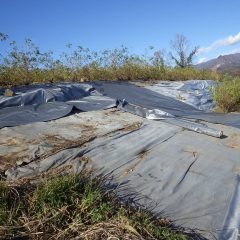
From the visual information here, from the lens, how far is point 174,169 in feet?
9.91

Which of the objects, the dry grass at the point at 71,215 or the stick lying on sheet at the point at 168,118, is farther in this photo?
the stick lying on sheet at the point at 168,118

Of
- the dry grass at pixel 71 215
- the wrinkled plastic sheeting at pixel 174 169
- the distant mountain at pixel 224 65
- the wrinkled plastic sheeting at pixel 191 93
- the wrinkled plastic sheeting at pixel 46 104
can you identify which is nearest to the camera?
the dry grass at pixel 71 215

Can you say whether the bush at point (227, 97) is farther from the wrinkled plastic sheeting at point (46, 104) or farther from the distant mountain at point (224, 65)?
the distant mountain at point (224, 65)

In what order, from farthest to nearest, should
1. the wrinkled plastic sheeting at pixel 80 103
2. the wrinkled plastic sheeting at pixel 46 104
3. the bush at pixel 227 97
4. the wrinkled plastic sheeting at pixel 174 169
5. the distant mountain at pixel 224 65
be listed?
the distant mountain at pixel 224 65, the bush at pixel 227 97, the wrinkled plastic sheeting at pixel 80 103, the wrinkled plastic sheeting at pixel 46 104, the wrinkled plastic sheeting at pixel 174 169

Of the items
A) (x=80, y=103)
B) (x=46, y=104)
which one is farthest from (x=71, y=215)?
(x=80, y=103)

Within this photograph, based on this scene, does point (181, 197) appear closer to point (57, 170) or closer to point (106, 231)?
point (106, 231)

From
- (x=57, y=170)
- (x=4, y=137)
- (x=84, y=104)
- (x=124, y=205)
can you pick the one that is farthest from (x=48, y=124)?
(x=124, y=205)

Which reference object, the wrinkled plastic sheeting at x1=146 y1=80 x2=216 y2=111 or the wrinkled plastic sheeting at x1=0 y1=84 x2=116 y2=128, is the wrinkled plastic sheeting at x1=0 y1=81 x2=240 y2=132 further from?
the wrinkled plastic sheeting at x1=146 y1=80 x2=216 y2=111

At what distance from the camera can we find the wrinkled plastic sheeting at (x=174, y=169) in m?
2.39

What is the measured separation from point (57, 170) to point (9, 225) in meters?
0.84

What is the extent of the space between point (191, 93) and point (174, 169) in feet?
15.5

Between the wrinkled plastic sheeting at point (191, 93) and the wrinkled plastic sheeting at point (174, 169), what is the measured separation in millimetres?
2932

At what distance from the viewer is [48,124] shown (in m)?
4.22

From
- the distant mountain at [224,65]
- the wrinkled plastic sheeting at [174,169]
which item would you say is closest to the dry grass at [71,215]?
the wrinkled plastic sheeting at [174,169]
